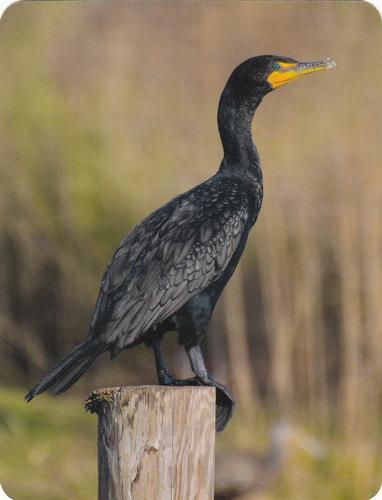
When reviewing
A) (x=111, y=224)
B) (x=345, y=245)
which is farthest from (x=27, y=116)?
(x=345, y=245)

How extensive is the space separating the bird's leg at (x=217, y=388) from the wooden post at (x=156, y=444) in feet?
1.19

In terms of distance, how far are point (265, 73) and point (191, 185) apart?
1405 millimetres

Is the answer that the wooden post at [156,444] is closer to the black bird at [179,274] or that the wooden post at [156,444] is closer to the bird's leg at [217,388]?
the black bird at [179,274]

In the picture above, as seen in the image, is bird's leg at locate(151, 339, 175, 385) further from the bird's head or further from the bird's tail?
the bird's head

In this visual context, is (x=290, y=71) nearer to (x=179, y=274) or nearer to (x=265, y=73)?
(x=265, y=73)

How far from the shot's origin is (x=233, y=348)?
4.67 m

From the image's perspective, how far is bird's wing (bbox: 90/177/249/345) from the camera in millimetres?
2824

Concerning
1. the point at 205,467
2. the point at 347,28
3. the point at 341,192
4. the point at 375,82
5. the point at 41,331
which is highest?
the point at 347,28

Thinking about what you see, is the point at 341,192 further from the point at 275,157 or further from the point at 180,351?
the point at 180,351

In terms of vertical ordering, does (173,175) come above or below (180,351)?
above

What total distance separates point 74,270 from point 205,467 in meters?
2.28

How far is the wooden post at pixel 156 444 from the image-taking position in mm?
2527

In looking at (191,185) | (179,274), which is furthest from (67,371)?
(191,185)

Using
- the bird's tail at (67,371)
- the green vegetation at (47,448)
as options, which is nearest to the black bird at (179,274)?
the bird's tail at (67,371)
